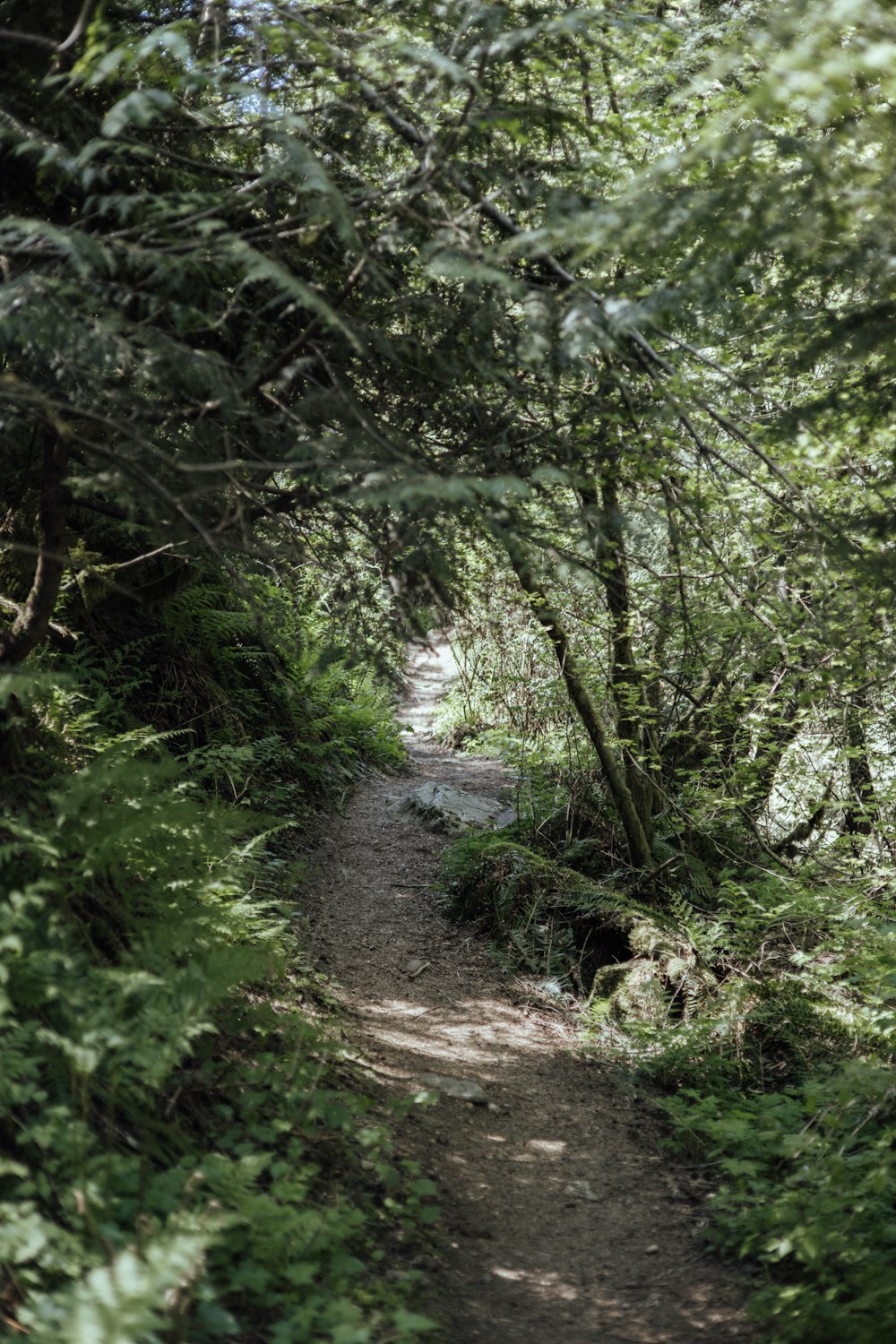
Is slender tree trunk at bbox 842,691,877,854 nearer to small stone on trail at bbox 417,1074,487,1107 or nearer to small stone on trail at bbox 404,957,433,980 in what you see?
small stone on trail at bbox 404,957,433,980

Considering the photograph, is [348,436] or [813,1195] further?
[813,1195]

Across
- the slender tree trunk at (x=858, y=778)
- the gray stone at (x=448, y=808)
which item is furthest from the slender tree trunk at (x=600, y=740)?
the gray stone at (x=448, y=808)

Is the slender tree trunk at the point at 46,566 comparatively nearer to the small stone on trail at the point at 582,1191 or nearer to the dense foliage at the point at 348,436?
the dense foliage at the point at 348,436

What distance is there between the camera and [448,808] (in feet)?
34.7

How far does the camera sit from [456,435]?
4137 mm

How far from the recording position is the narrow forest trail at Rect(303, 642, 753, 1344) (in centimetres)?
360

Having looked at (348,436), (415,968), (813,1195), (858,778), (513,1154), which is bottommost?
(415,968)

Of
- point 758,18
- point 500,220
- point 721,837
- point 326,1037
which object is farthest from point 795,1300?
point 758,18

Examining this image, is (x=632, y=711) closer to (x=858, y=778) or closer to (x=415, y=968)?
(x=858, y=778)

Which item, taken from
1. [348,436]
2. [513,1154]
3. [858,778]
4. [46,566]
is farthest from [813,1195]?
[858,778]

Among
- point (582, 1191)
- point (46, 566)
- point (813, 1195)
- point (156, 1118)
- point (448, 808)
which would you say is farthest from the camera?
point (448, 808)

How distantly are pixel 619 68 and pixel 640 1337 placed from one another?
6777 mm

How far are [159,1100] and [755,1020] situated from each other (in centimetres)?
402

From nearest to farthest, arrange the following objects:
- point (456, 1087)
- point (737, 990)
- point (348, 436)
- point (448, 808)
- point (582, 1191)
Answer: point (348, 436), point (582, 1191), point (456, 1087), point (737, 990), point (448, 808)
